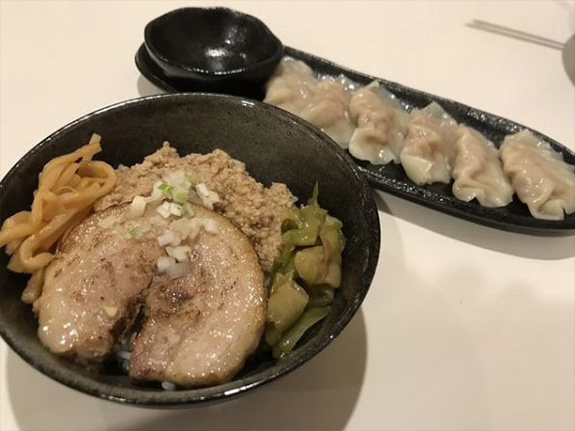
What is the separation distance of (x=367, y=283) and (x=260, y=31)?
1340mm

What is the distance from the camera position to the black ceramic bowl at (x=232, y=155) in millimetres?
1213

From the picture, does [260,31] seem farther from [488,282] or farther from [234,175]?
[488,282]

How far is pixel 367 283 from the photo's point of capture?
4.50 ft

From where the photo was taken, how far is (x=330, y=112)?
216cm

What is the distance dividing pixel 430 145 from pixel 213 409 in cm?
114

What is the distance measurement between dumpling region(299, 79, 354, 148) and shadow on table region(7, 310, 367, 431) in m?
0.89

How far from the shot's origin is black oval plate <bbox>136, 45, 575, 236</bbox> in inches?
74.2

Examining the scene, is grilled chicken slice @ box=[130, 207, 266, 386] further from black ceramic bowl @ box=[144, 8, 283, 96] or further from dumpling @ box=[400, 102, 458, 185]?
black ceramic bowl @ box=[144, 8, 283, 96]

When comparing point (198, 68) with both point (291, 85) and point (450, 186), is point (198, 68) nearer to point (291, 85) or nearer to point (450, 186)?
point (291, 85)

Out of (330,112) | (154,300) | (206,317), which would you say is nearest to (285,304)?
(206,317)

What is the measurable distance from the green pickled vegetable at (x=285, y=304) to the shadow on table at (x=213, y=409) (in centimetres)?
20

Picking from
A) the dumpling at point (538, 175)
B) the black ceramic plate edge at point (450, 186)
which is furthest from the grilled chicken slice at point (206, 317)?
the dumpling at point (538, 175)

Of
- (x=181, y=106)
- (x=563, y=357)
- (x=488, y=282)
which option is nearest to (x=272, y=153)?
(x=181, y=106)

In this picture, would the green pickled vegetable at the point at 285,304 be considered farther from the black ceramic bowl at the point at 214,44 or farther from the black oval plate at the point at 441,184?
the black ceramic bowl at the point at 214,44
